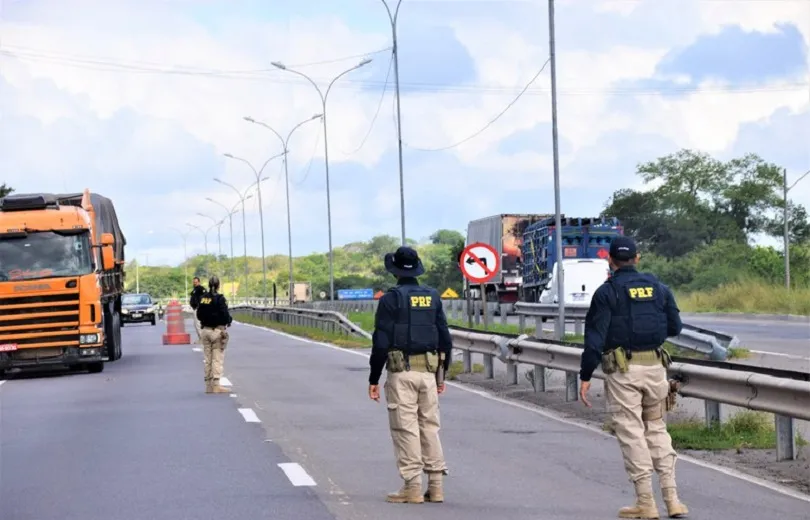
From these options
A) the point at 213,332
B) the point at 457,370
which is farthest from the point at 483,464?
the point at 457,370

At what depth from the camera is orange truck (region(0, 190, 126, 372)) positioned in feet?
81.7

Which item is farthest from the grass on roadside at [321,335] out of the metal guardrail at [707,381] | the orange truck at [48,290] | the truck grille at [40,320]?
the metal guardrail at [707,381]

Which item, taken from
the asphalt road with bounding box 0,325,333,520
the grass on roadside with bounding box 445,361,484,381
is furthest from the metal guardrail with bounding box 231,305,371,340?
the asphalt road with bounding box 0,325,333,520

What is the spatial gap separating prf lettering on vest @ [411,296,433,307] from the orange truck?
16072 mm

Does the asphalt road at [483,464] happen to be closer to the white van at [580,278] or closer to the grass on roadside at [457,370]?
the grass on roadside at [457,370]

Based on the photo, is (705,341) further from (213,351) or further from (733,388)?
(733,388)

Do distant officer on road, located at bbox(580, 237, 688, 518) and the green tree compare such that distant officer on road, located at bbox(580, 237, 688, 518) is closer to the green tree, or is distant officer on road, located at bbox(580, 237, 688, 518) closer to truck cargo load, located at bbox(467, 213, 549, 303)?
truck cargo load, located at bbox(467, 213, 549, 303)

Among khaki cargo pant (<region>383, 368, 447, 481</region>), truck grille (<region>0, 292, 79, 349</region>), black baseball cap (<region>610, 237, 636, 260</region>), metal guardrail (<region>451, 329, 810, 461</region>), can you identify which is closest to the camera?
black baseball cap (<region>610, 237, 636, 260</region>)

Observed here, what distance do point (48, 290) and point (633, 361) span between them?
57.6 feet

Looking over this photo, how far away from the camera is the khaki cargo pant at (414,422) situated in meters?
9.84

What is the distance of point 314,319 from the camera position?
4731 cm

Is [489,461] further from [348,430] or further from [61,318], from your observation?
[61,318]

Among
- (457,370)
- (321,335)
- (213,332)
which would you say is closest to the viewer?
(213,332)

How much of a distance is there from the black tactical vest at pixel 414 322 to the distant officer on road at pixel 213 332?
386 inches
